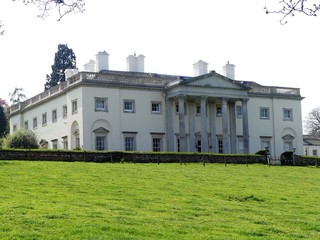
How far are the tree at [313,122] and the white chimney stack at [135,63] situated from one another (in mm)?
52821

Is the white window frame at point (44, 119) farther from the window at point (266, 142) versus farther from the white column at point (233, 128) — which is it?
the window at point (266, 142)

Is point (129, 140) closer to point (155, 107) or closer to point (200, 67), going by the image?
point (155, 107)

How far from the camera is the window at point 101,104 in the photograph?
56.4 meters

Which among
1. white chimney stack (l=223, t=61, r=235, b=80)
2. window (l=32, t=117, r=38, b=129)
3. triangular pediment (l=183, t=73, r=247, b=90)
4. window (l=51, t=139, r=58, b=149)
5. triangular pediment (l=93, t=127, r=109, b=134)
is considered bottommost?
window (l=51, t=139, r=58, b=149)

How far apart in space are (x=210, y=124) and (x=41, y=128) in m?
18.1

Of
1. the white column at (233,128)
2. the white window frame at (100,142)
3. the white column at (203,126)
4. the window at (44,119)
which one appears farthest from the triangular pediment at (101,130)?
the white column at (233,128)

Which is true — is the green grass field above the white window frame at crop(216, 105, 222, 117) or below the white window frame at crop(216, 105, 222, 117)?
below

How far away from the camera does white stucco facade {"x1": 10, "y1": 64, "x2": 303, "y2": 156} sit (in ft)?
185

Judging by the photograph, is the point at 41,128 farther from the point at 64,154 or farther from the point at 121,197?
the point at 121,197

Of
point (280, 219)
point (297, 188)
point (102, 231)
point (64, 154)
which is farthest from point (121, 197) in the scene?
point (64, 154)

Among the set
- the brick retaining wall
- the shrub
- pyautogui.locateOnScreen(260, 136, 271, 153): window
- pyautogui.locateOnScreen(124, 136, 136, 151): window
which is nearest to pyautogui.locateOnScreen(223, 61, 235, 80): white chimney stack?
pyautogui.locateOnScreen(260, 136, 271, 153): window

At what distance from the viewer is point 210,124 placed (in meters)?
62.2

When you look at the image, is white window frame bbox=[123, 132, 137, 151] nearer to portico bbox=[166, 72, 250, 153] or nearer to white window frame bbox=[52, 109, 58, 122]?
portico bbox=[166, 72, 250, 153]

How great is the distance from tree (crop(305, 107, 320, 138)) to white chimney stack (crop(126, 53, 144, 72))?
5282 centimetres
